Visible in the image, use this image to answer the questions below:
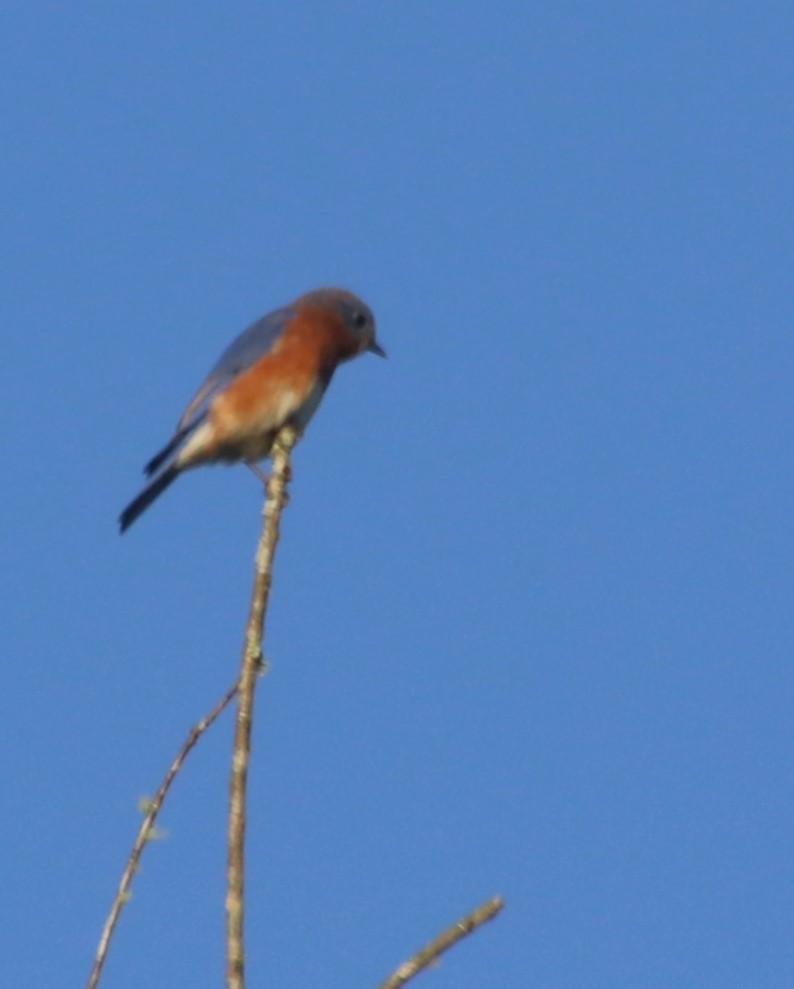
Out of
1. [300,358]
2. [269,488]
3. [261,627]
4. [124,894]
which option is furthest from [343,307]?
[124,894]

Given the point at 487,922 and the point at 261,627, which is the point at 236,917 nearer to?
the point at 487,922

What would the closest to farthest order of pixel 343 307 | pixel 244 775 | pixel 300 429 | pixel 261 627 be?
pixel 244 775 < pixel 261 627 < pixel 300 429 < pixel 343 307

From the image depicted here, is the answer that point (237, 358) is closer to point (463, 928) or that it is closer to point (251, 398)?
point (251, 398)

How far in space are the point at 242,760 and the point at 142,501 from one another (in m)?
5.49

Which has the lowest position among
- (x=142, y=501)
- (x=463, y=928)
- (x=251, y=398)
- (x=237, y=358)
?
(x=463, y=928)

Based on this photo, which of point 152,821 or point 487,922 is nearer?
point 487,922

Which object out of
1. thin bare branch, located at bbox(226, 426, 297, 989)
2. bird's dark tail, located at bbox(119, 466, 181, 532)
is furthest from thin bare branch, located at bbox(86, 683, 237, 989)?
bird's dark tail, located at bbox(119, 466, 181, 532)

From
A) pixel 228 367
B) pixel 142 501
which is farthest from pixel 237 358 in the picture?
pixel 142 501

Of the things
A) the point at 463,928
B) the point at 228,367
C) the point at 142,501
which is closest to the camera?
the point at 463,928

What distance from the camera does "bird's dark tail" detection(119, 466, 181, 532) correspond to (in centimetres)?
883

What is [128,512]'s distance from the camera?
347 inches

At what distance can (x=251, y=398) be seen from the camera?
9211 millimetres

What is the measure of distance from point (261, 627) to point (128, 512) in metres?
5.00

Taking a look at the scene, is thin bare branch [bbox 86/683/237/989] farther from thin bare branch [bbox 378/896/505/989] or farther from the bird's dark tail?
the bird's dark tail
